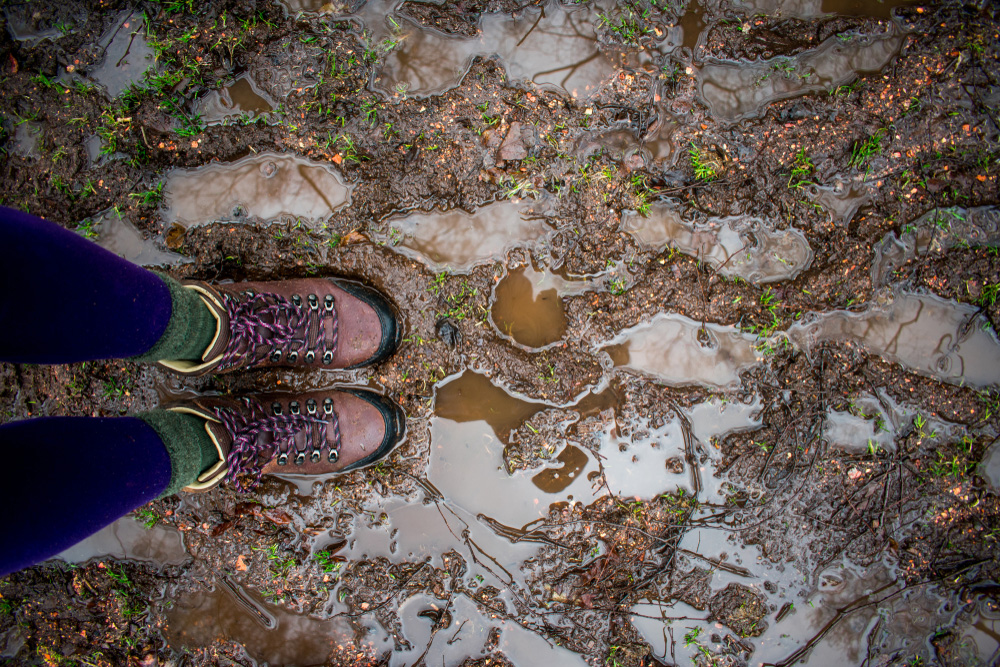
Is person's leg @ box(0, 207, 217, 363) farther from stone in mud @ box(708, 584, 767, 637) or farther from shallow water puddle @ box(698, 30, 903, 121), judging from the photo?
stone in mud @ box(708, 584, 767, 637)

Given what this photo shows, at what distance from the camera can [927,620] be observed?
10.2ft

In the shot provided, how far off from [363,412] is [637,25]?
105 inches

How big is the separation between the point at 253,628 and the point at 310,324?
1.85m

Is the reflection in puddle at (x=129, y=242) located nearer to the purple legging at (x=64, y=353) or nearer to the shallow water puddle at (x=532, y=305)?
the purple legging at (x=64, y=353)

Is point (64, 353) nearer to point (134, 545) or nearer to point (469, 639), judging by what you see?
point (134, 545)

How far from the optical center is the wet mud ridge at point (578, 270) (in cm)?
300

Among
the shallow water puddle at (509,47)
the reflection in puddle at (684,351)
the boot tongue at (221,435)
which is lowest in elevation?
the boot tongue at (221,435)

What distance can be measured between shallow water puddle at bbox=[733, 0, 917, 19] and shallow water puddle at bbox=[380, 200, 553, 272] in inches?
68.6

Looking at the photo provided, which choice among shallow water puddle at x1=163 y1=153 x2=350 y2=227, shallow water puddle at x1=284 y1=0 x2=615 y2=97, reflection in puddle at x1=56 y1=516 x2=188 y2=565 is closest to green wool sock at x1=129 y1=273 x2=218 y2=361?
shallow water puddle at x1=163 y1=153 x2=350 y2=227

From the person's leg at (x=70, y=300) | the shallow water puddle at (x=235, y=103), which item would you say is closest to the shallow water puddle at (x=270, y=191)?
the shallow water puddle at (x=235, y=103)

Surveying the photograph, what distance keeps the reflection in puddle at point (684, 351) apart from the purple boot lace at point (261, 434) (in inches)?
65.2

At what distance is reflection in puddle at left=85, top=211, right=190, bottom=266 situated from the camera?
3.05 m

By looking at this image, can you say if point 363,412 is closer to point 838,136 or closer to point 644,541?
point 644,541

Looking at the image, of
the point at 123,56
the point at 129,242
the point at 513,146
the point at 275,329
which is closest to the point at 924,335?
the point at 513,146
